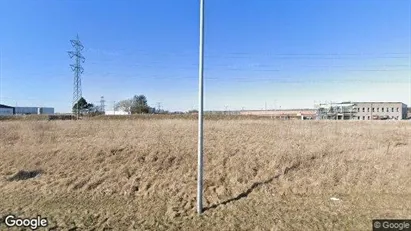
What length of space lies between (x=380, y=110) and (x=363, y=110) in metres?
6.70

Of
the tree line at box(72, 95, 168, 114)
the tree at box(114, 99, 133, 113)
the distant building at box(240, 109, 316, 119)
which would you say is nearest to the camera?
the tree line at box(72, 95, 168, 114)

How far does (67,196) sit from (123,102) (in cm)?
10638

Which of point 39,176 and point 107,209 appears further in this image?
point 39,176

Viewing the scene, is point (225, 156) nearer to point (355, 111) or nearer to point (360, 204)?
point (360, 204)

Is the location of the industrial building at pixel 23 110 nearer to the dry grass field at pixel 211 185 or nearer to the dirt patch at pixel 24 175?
the dirt patch at pixel 24 175

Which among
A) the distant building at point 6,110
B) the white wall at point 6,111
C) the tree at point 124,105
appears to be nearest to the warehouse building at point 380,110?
the tree at point 124,105

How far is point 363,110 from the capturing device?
109938mm

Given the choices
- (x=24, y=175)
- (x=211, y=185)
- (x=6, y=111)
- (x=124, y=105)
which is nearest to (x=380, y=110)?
(x=124, y=105)

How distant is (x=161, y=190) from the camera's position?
27.1 feet

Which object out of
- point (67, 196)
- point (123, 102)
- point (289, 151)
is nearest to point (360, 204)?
point (289, 151)

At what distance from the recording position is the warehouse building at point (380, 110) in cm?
10788

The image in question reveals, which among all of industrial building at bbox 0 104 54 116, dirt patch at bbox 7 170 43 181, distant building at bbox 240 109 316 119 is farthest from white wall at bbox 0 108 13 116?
dirt patch at bbox 7 170 43 181

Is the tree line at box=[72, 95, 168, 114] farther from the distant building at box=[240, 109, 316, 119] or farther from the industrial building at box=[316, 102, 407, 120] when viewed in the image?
the industrial building at box=[316, 102, 407, 120]

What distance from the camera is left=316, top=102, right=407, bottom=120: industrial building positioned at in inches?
4225
